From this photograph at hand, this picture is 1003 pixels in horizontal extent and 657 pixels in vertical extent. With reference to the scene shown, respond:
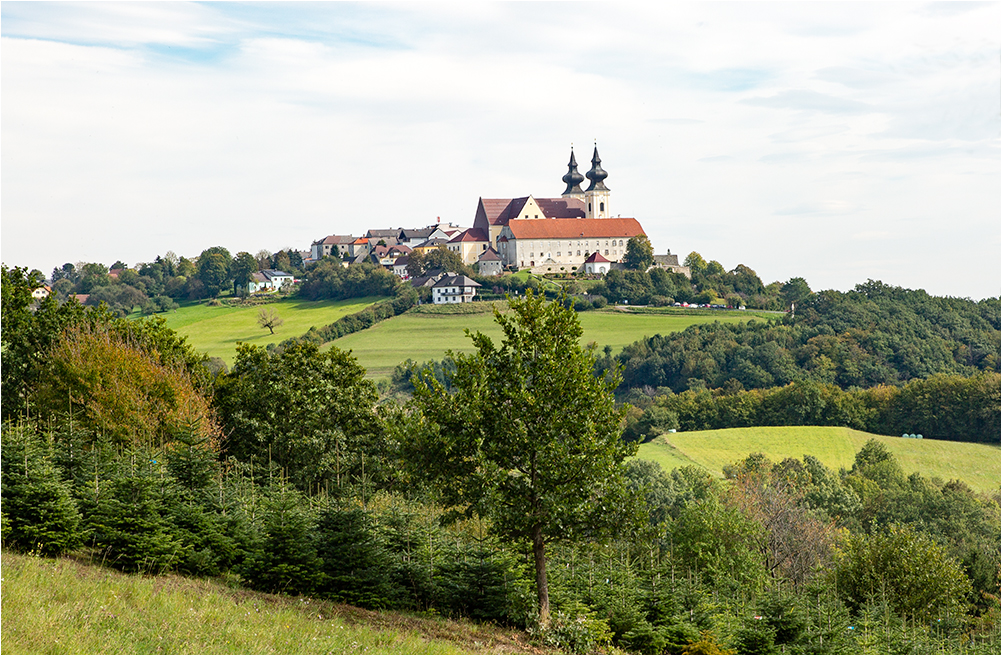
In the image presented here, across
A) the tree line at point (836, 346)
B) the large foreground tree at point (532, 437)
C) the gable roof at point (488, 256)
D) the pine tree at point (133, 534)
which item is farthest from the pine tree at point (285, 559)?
the gable roof at point (488, 256)

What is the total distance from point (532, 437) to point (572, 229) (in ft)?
503

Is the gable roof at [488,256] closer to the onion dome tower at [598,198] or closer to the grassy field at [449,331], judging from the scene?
the onion dome tower at [598,198]

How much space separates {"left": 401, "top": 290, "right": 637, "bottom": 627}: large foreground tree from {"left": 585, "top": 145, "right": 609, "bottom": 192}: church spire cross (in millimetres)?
167610

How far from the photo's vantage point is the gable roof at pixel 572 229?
6509 inches

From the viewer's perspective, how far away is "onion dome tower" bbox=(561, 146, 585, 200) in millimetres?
185000

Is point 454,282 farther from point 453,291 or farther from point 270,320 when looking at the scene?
point 270,320

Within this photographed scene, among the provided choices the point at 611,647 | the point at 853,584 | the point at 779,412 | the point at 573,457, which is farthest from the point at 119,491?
the point at 779,412

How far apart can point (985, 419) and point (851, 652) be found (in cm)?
8160

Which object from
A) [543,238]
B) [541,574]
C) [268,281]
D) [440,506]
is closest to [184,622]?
[440,506]

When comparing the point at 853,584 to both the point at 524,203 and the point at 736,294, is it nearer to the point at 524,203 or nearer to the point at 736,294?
the point at 736,294

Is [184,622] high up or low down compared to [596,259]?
down

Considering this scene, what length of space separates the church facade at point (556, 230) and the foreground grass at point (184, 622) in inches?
5681

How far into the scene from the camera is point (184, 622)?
40.2ft

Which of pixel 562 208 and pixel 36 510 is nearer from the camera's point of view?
pixel 36 510
